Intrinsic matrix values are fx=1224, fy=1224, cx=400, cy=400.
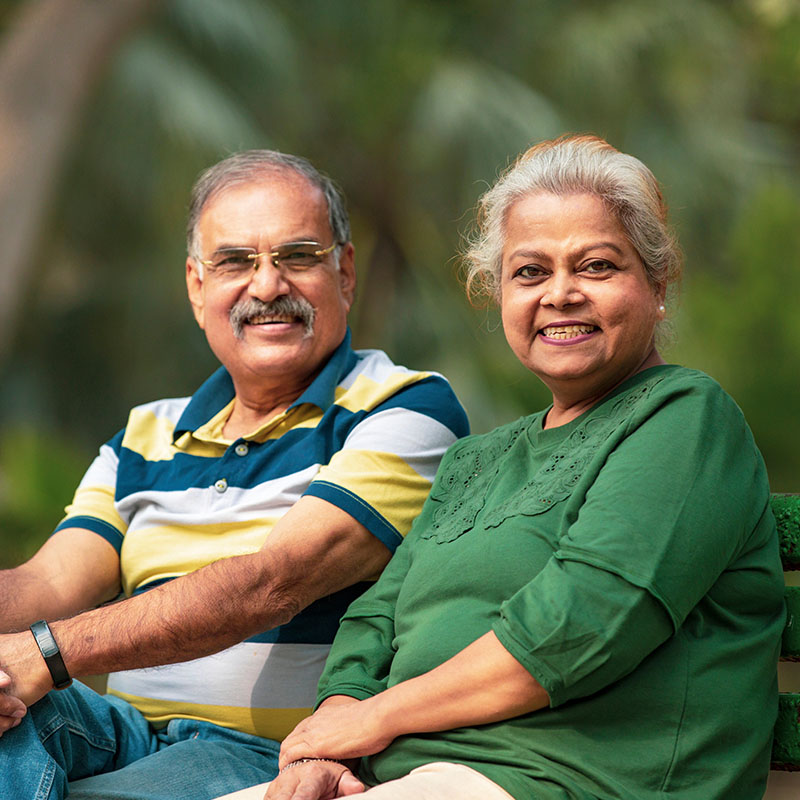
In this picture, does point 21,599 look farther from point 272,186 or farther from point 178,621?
point 272,186

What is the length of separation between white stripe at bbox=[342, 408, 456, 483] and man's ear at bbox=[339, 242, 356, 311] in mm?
474

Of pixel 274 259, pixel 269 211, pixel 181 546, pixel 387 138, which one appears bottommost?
pixel 181 546

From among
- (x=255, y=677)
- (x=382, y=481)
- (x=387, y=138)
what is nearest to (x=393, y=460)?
(x=382, y=481)

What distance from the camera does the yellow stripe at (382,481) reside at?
2.52 metres

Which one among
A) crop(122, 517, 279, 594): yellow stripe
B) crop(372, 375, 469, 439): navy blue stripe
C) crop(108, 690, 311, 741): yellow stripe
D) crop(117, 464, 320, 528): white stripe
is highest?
crop(372, 375, 469, 439): navy blue stripe

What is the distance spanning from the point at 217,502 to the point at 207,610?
43cm

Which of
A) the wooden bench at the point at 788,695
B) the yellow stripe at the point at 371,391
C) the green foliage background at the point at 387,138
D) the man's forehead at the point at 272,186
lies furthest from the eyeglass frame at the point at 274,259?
the green foliage background at the point at 387,138

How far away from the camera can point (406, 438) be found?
8.64 feet

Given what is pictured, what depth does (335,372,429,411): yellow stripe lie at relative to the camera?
9.01 feet

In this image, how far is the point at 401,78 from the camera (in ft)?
51.9

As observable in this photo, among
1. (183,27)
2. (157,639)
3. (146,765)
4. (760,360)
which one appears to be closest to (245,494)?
(157,639)

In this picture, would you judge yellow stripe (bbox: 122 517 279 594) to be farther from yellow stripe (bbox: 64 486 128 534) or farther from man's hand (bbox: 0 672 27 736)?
man's hand (bbox: 0 672 27 736)

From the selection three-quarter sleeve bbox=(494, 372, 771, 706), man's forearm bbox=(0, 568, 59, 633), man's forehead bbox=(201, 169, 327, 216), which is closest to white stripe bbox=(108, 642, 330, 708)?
man's forearm bbox=(0, 568, 59, 633)

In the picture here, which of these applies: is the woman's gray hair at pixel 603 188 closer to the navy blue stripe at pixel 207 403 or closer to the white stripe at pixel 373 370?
the white stripe at pixel 373 370
